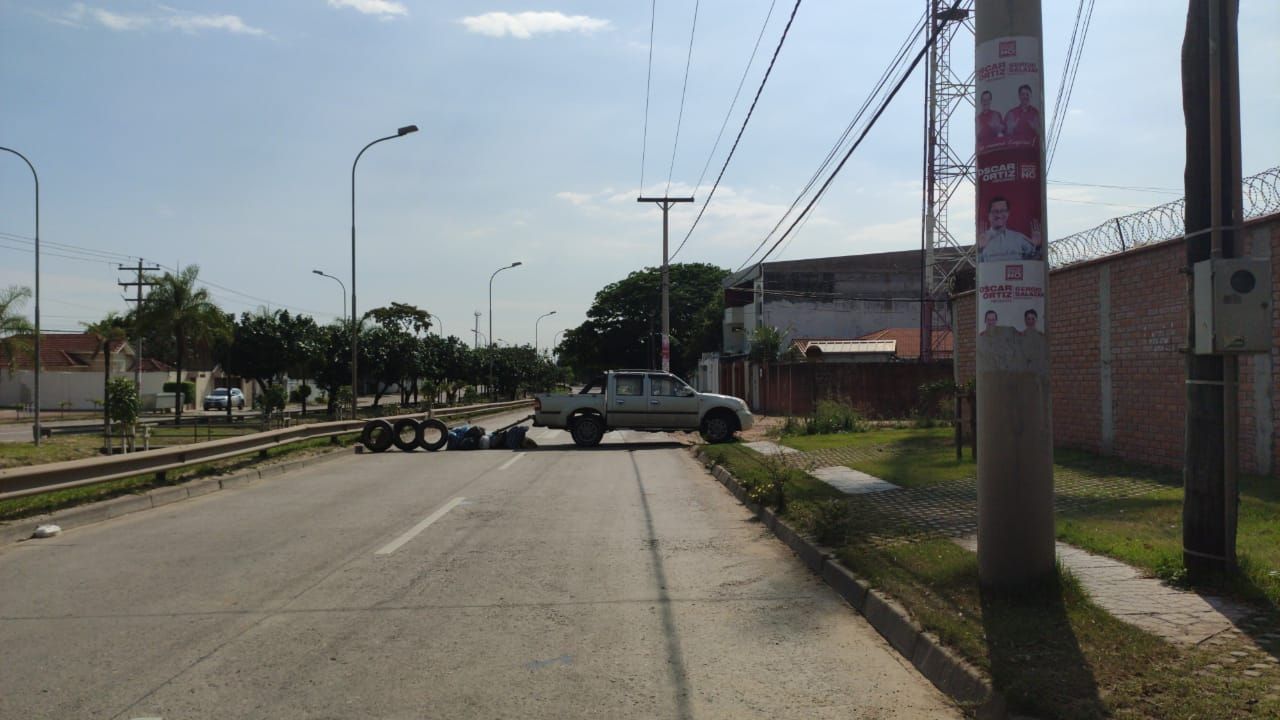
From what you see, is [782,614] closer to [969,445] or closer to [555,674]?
[555,674]

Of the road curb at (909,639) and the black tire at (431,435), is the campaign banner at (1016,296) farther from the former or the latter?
the black tire at (431,435)

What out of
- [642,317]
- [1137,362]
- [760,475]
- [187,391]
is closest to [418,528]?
[760,475]

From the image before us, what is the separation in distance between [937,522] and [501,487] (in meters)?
7.14

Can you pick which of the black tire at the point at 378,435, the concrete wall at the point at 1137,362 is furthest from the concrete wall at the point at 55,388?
the concrete wall at the point at 1137,362

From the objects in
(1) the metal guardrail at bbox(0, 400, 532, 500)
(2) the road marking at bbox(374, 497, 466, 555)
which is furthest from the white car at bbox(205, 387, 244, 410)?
(2) the road marking at bbox(374, 497, 466, 555)

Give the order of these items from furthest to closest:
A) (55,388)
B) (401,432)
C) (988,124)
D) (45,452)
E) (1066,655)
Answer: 1. (55,388)
2. (401,432)
3. (45,452)
4. (988,124)
5. (1066,655)

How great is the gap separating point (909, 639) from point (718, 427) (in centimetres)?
1795

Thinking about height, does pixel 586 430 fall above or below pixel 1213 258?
below

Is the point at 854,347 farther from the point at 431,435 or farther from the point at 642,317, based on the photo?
the point at 642,317

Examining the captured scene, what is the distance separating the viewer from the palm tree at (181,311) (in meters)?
47.5

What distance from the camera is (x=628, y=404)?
23.8 metres

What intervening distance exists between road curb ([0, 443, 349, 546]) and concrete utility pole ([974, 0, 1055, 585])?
31.1 feet

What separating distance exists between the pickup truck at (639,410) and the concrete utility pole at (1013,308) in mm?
17258

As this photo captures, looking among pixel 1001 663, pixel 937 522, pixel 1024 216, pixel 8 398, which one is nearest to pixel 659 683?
pixel 1001 663
